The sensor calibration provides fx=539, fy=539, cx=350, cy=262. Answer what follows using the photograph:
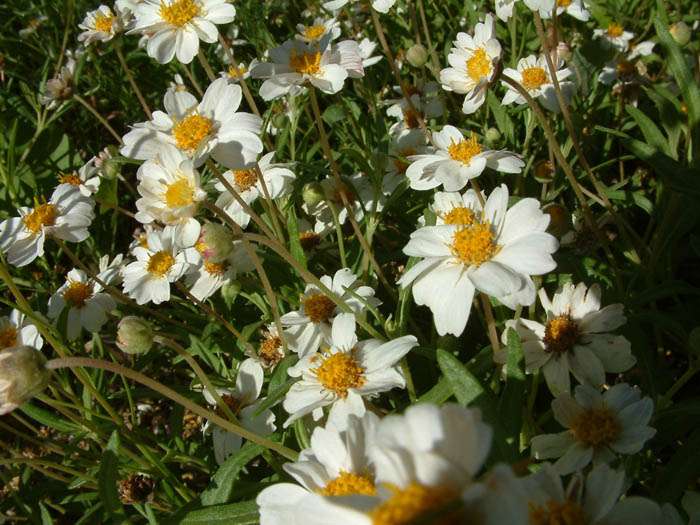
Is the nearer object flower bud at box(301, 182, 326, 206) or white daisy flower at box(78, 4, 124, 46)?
flower bud at box(301, 182, 326, 206)

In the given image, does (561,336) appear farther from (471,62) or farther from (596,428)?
(471,62)

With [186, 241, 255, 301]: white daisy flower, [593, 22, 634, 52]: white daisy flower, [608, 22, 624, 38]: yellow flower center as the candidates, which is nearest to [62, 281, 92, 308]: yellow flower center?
[186, 241, 255, 301]: white daisy flower

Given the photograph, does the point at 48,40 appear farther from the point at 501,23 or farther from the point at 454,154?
the point at 454,154

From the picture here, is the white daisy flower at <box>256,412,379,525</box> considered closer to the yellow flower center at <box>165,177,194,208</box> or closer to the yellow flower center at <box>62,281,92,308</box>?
the yellow flower center at <box>165,177,194,208</box>

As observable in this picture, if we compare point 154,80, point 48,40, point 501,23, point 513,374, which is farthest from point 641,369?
point 48,40

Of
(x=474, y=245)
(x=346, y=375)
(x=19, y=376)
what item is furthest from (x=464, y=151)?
(x=19, y=376)

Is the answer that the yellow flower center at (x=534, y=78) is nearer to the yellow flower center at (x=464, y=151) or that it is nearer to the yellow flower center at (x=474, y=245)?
the yellow flower center at (x=464, y=151)
